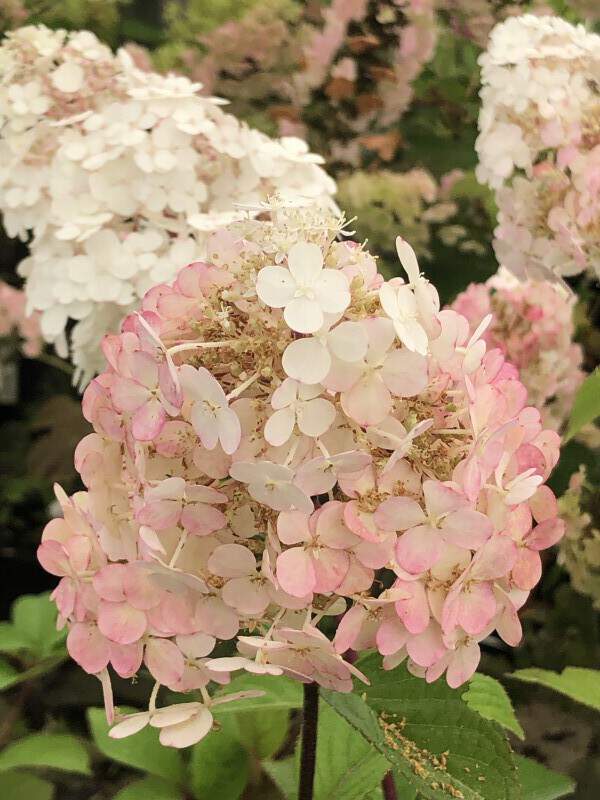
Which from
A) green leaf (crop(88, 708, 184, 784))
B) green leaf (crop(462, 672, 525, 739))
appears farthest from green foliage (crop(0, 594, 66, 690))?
green leaf (crop(462, 672, 525, 739))

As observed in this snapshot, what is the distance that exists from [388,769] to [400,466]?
6.6 inches

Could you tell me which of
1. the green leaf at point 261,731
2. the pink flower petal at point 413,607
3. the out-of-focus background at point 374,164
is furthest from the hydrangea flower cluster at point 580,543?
the pink flower petal at point 413,607

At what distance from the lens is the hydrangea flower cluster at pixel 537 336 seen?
66 centimetres

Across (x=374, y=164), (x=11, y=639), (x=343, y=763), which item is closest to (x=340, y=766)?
(x=343, y=763)

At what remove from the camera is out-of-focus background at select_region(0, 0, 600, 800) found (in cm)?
68

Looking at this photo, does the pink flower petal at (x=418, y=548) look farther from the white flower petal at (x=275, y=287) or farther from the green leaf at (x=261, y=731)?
the green leaf at (x=261, y=731)

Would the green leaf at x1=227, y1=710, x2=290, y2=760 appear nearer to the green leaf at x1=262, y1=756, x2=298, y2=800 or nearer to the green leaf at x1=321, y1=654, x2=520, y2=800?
the green leaf at x1=262, y1=756, x2=298, y2=800

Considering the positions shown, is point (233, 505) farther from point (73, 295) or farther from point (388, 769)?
point (73, 295)

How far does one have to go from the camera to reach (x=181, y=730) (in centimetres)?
29

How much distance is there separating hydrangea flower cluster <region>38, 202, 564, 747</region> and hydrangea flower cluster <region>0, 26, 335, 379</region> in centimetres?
21

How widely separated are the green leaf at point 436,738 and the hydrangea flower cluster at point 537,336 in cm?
36

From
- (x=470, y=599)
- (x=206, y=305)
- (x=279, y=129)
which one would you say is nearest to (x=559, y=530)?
(x=470, y=599)

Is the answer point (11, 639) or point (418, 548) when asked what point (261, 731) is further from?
point (418, 548)

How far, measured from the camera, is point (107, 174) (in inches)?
20.6
